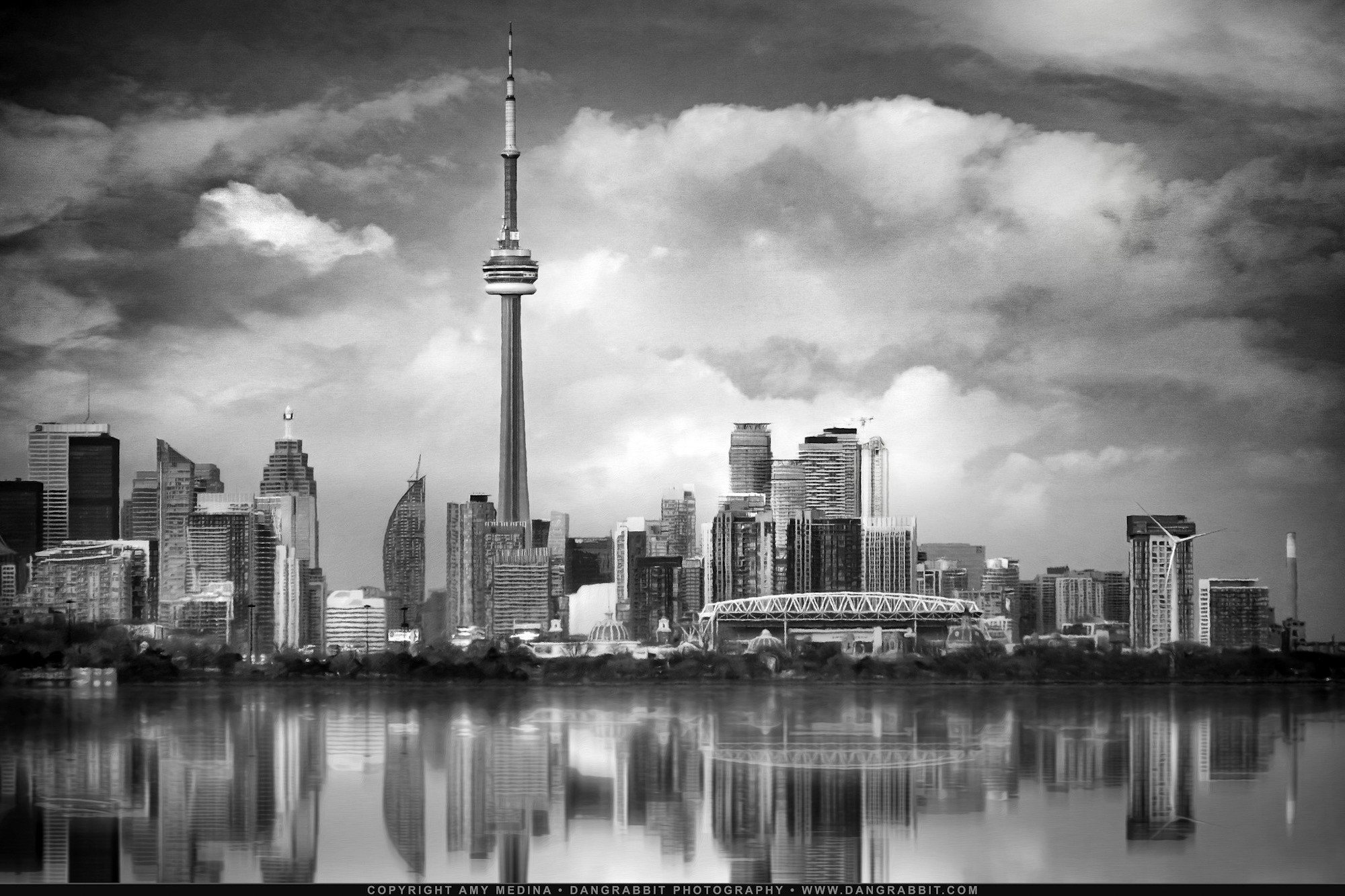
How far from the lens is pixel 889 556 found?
2258 inches

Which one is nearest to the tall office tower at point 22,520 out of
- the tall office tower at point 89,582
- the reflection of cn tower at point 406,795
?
the tall office tower at point 89,582

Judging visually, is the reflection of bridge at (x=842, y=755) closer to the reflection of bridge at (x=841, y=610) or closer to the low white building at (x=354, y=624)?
the reflection of bridge at (x=841, y=610)

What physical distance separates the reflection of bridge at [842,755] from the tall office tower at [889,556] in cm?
3459

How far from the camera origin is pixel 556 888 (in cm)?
1194

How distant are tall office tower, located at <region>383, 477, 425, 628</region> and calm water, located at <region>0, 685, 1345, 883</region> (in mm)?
36304

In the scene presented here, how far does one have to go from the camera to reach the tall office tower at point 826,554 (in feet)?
187

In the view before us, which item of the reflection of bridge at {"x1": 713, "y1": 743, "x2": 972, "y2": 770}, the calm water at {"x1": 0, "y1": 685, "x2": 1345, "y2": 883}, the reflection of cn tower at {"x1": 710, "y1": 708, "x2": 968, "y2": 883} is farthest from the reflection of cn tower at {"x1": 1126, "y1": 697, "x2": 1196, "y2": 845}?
the reflection of bridge at {"x1": 713, "y1": 743, "x2": 972, "y2": 770}

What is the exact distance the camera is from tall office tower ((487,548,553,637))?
5969 centimetres

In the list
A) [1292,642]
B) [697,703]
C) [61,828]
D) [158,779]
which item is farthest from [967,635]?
[61,828]

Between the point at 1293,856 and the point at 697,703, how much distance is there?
15.9m

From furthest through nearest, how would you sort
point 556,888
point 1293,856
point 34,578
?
point 34,578, point 1293,856, point 556,888

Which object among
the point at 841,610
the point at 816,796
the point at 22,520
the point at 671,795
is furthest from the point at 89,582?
the point at 816,796

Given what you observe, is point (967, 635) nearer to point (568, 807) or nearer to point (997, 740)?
point (997, 740)

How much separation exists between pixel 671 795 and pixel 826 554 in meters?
41.5
